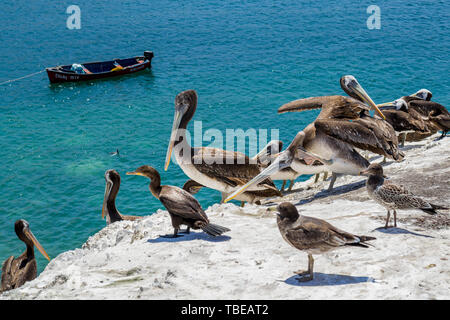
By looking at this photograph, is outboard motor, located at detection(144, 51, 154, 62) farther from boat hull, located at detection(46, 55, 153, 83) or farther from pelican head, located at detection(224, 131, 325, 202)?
pelican head, located at detection(224, 131, 325, 202)

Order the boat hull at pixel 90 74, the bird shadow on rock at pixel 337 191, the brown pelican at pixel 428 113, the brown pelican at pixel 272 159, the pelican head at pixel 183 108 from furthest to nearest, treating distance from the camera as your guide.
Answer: the boat hull at pixel 90 74 → the brown pelican at pixel 428 113 → the brown pelican at pixel 272 159 → the pelican head at pixel 183 108 → the bird shadow on rock at pixel 337 191

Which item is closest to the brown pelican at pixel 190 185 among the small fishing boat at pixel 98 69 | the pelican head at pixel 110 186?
the pelican head at pixel 110 186

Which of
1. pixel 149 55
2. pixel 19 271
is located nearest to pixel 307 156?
pixel 19 271

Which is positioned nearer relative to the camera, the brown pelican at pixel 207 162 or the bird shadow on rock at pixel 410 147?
the brown pelican at pixel 207 162

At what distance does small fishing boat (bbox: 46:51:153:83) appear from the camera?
3581 cm

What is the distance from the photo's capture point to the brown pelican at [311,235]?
6852mm

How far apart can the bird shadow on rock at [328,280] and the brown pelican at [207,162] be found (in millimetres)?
4497

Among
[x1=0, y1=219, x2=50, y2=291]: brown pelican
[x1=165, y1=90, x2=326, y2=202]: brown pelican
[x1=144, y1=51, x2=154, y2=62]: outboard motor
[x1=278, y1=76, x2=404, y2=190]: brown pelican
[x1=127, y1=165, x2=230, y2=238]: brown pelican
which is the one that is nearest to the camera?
[x1=127, y1=165, x2=230, y2=238]: brown pelican

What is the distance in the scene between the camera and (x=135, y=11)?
160 ft

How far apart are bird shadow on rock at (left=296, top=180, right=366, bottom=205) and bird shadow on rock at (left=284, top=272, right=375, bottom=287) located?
4.96 metres

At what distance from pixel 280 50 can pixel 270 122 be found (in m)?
11.8

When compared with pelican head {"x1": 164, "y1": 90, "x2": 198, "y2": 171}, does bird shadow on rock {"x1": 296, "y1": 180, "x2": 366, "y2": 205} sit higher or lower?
lower

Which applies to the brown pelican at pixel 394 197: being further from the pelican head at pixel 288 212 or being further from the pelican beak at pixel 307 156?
the pelican beak at pixel 307 156

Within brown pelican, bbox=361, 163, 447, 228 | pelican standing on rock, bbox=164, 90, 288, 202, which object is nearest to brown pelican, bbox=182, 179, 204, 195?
pelican standing on rock, bbox=164, 90, 288, 202
